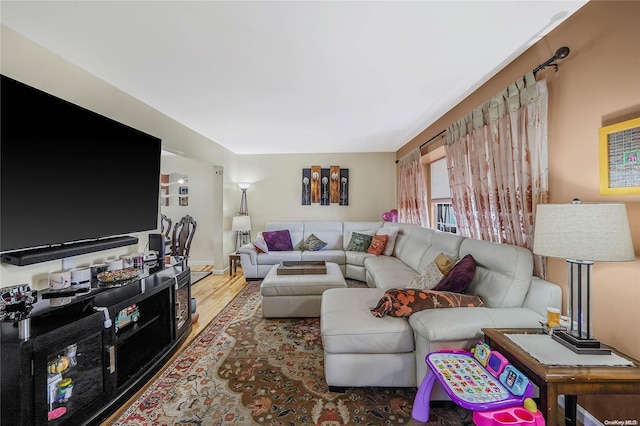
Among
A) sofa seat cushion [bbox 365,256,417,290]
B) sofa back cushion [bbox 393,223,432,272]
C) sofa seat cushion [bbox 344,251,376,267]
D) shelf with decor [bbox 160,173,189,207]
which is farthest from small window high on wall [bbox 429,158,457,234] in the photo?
shelf with decor [bbox 160,173,189,207]

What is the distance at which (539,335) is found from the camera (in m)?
1.45

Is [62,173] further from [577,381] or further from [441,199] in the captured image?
[441,199]

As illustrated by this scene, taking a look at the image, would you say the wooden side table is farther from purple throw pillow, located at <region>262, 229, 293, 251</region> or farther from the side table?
the side table

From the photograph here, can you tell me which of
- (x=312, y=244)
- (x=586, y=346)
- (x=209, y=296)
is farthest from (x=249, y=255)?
(x=586, y=346)

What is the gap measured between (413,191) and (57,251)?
14.1 feet

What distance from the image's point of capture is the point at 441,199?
13.1ft

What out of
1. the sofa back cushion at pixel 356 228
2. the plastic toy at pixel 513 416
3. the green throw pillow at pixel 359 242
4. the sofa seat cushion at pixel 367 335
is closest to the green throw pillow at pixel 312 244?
the sofa back cushion at pixel 356 228

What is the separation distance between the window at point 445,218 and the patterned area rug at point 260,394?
2588 mm

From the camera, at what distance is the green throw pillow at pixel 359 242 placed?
4617mm

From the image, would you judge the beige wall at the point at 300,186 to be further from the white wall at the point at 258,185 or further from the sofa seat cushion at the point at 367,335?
the sofa seat cushion at the point at 367,335

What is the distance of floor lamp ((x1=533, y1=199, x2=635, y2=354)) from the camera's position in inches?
43.8

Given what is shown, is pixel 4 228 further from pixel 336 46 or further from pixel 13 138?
pixel 336 46

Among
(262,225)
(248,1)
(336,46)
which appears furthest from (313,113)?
(262,225)

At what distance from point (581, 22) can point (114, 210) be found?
342 centimetres
